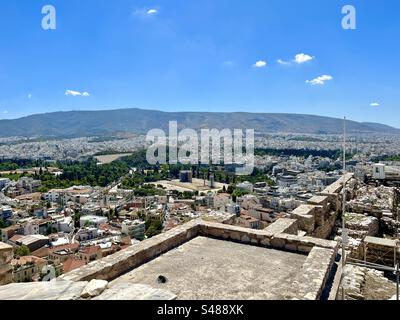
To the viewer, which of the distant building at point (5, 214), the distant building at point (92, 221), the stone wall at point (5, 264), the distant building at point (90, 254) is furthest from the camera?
the distant building at point (5, 214)

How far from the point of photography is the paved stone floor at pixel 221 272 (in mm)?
2438

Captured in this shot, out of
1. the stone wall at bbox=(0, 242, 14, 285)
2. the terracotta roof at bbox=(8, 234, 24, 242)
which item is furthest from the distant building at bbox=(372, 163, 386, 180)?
the terracotta roof at bbox=(8, 234, 24, 242)

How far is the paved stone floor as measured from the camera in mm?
2438

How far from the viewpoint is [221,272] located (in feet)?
9.07

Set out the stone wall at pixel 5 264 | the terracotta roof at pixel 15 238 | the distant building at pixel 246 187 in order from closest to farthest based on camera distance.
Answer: the stone wall at pixel 5 264, the terracotta roof at pixel 15 238, the distant building at pixel 246 187

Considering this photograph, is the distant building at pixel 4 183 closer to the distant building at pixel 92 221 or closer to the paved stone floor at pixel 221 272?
the distant building at pixel 92 221

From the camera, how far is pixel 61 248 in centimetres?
2533

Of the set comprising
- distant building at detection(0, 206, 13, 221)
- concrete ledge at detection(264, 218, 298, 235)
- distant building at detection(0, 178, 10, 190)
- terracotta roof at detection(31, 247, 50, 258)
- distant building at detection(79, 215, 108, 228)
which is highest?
concrete ledge at detection(264, 218, 298, 235)

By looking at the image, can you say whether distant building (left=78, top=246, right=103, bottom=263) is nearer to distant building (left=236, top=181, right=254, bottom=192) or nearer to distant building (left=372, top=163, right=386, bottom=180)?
distant building (left=372, top=163, right=386, bottom=180)

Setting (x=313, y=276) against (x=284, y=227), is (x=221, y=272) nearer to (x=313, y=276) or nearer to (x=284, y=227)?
(x=313, y=276)

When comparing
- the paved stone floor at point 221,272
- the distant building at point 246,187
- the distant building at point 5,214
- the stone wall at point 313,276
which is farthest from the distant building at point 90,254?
the distant building at point 246,187
